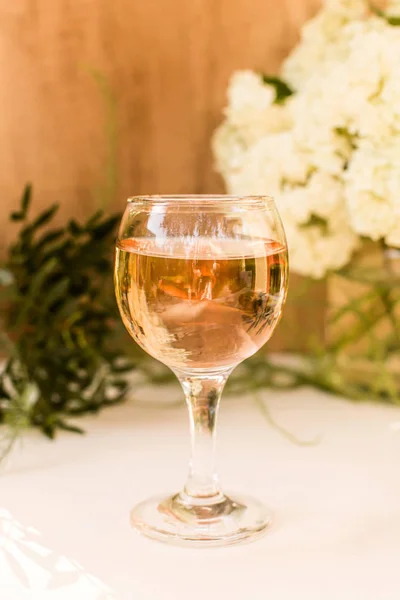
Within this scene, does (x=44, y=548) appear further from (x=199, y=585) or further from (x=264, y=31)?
(x=264, y=31)

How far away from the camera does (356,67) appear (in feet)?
2.40

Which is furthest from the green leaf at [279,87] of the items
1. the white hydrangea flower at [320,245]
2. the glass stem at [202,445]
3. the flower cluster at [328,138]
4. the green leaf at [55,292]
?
the glass stem at [202,445]

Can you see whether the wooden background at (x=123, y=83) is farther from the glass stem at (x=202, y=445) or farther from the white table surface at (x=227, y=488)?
the glass stem at (x=202, y=445)

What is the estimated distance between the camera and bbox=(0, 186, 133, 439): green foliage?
2.54ft

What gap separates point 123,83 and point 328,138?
319 mm

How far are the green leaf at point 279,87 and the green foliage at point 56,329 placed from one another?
0.24 metres

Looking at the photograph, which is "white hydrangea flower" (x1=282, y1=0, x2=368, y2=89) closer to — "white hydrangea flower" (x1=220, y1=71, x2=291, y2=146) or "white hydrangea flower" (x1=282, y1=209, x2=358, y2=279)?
"white hydrangea flower" (x1=220, y1=71, x2=291, y2=146)

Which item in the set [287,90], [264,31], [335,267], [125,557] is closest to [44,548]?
[125,557]

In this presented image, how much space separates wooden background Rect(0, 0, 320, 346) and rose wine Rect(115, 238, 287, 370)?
1.53ft

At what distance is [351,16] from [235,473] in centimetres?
52

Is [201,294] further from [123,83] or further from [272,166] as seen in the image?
[123,83]

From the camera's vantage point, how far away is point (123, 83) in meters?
0.97

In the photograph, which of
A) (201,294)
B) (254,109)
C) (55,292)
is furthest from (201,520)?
(254,109)

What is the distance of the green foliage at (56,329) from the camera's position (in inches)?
30.5
